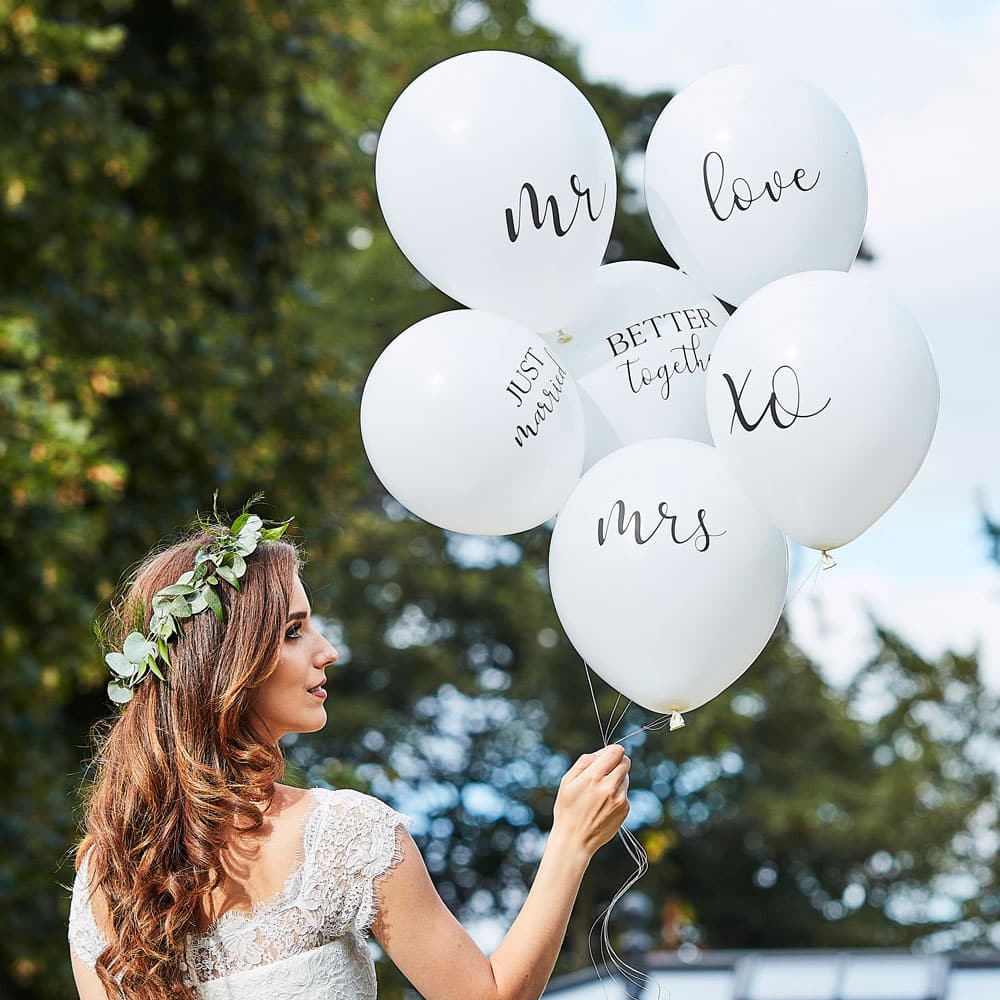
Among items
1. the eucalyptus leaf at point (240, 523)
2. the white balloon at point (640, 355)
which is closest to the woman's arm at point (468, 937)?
the eucalyptus leaf at point (240, 523)

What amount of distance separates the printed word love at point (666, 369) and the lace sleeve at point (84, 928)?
1119mm

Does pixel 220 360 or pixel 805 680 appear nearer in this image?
pixel 220 360

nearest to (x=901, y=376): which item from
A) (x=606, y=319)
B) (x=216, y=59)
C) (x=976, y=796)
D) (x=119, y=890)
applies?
(x=606, y=319)

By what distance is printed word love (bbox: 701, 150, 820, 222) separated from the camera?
7.62 feet

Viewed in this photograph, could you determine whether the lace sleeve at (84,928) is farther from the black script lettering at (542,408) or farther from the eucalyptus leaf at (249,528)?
the black script lettering at (542,408)

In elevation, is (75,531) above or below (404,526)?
above

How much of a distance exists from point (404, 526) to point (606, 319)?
11.4 metres

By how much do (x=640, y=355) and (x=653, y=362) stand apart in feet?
0.09

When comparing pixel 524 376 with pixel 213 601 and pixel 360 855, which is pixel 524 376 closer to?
pixel 213 601

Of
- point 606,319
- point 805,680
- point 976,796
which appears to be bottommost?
point 976,796

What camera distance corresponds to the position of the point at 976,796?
1521 cm

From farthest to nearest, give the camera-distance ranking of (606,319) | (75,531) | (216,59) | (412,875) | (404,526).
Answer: (404,526), (216,59), (75,531), (606,319), (412,875)

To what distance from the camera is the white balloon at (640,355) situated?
2389 millimetres

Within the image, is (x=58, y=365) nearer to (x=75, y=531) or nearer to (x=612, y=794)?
(x=75, y=531)
